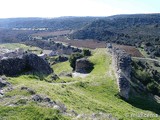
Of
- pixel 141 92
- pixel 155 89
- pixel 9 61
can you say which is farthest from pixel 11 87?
pixel 155 89

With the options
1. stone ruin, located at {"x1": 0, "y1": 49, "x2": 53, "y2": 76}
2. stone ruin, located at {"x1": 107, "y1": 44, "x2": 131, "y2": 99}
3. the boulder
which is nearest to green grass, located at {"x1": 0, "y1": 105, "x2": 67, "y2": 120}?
the boulder

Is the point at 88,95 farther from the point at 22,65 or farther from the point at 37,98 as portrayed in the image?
the point at 37,98

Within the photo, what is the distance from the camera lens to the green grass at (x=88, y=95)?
32344 mm

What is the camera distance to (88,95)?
40875mm

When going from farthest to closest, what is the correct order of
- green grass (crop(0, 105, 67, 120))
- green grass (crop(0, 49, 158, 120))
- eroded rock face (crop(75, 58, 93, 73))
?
eroded rock face (crop(75, 58, 93, 73))
green grass (crop(0, 49, 158, 120))
green grass (crop(0, 105, 67, 120))

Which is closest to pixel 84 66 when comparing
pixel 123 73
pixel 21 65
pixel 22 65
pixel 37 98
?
pixel 123 73

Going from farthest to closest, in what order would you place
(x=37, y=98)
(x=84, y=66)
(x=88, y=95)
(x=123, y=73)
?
(x=84, y=66), (x=123, y=73), (x=88, y=95), (x=37, y=98)

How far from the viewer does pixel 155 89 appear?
63719mm

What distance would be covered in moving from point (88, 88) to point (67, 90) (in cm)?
717

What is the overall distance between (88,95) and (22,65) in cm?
1012

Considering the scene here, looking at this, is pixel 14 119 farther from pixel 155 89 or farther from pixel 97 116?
pixel 155 89

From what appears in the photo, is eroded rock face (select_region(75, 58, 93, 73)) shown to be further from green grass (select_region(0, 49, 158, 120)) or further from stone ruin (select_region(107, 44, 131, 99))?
green grass (select_region(0, 49, 158, 120))

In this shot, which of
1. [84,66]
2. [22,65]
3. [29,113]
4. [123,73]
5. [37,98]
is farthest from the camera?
[84,66]

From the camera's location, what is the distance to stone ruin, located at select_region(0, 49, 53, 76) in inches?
1688
